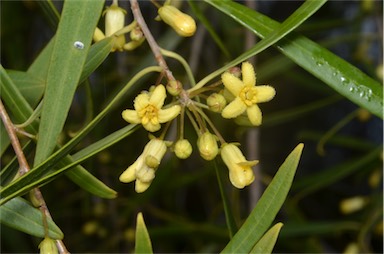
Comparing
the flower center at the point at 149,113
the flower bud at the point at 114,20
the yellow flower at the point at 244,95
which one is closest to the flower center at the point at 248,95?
the yellow flower at the point at 244,95

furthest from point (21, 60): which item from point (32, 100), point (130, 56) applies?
point (32, 100)

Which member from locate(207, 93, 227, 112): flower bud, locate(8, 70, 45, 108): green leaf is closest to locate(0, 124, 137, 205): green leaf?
locate(207, 93, 227, 112): flower bud

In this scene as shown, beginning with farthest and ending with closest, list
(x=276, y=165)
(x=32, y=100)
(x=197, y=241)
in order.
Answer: (x=276, y=165) → (x=197, y=241) → (x=32, y=100)

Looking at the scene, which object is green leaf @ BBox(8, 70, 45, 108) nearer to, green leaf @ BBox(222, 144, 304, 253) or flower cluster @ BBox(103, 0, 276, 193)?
flower cluster @ BBox(103, 0, 276, 193)

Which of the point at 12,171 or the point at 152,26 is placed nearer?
the point at 12,171

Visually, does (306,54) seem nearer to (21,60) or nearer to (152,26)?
(21,60)

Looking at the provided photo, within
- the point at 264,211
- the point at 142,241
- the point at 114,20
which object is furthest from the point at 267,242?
the point at 114,20
